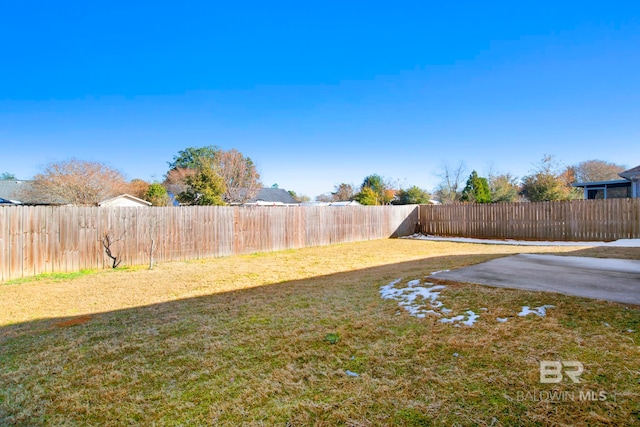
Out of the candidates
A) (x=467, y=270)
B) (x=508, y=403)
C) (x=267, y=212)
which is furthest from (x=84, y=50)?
(x=508, y=403)

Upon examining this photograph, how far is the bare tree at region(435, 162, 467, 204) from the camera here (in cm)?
3050

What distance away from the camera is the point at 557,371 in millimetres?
2137

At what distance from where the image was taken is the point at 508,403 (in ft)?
6.03

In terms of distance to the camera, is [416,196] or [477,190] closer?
[477,190]

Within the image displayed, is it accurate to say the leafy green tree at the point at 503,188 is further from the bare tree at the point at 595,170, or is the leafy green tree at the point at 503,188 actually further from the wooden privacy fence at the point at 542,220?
the wooden privacy fence at the point at 542,220

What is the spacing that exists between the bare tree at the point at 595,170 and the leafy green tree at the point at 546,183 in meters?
13.4

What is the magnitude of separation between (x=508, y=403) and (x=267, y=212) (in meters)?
10.5

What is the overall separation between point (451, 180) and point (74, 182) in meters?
30.2

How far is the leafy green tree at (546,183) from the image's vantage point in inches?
826

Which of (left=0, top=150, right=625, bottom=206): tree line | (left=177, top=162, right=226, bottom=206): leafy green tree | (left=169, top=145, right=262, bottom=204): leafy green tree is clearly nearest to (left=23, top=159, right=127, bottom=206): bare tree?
(left=0, top=150, right=625, bottom=206): tree line

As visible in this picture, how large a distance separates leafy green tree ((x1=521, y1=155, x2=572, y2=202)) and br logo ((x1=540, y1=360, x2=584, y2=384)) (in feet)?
74.9

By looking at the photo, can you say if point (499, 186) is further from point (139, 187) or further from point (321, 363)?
point (139, 187)

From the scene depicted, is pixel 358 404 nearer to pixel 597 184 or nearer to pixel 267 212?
pixel 267 212

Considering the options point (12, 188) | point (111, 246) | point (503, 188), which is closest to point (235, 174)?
point (12, 188)
